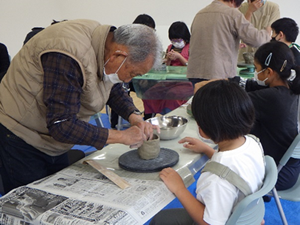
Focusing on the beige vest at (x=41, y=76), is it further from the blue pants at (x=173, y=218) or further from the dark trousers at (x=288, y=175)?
the dark trousers at (x=288, y=175)

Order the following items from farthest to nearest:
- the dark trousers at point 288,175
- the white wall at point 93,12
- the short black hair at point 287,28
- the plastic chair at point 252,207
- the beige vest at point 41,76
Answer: the white wall at point 93,12, the short black hair at point 287,28, the dark trousers at point 288,175, the beige vest at point 41,76, the plastic chair at point 252,207

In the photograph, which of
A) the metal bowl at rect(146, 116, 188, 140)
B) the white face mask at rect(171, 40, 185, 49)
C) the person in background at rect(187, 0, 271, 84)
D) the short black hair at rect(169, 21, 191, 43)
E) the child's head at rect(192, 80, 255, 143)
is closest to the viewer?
the child's head at rect(192, 80, 255, 143)

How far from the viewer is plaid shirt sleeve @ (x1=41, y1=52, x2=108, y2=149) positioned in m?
1.07

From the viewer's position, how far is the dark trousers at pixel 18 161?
128 centimetres

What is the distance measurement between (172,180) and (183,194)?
6 centimetres

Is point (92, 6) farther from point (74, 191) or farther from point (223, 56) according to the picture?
point (74, 191)

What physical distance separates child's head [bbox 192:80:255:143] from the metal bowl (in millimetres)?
419

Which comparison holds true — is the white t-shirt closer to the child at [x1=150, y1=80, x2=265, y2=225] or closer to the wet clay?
the child at [x1=150, y1=80, x2=265, y2=225]

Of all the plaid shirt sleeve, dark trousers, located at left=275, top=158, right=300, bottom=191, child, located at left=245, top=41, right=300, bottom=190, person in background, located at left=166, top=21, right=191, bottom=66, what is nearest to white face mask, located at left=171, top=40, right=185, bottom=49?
person in background, located at left=166, top=21, right=191, bottom=66

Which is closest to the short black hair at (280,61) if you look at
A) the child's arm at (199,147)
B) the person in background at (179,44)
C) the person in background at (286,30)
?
the child's arm at (199,147)

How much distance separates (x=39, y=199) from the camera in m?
1.00

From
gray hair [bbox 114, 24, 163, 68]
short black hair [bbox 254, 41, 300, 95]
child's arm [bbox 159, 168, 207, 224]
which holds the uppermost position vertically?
gray hair [bbox 114, 24, 163, 68]

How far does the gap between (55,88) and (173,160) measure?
1.72 feet

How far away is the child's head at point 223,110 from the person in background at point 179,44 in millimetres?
2421
